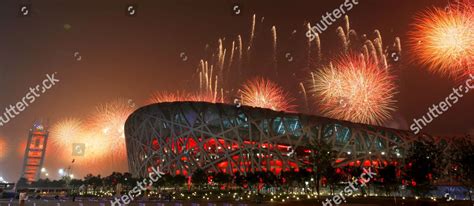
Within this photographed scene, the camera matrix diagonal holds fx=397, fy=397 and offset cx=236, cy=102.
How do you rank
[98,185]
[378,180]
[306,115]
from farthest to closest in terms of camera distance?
[98,185]
[306,115]
[378,180]

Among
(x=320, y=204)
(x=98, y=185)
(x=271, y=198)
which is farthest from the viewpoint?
(x=98, y=185)

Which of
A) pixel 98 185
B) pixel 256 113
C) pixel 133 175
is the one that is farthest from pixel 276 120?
pixel 98 185

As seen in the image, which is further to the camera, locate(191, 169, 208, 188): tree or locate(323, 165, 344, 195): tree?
locate(191, 169, 208, 188): tree

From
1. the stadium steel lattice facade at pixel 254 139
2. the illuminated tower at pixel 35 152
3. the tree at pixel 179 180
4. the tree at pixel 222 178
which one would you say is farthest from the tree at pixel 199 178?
the illuminated tower at pixel 35 152

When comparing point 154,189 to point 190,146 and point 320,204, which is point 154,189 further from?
point 320,204

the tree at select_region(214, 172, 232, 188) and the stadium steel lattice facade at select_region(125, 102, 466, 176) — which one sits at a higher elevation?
the stadium steel lattice facade at select_region(125, 102, 466, 176)

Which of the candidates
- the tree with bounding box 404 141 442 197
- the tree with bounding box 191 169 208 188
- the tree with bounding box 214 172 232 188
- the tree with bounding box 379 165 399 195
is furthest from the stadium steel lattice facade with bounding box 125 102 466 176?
the tree with bounding box 404 141 442 197

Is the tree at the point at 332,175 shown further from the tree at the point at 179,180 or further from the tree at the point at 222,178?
the tree at the point at 179,180

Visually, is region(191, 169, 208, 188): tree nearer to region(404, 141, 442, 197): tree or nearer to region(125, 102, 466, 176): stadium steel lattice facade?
region(125, 102, 466, 176): stadium steel lattice facade

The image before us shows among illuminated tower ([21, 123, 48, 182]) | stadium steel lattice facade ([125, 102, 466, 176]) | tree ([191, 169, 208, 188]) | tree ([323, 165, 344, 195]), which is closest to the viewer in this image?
tree ([323, 165, 344, 195])
